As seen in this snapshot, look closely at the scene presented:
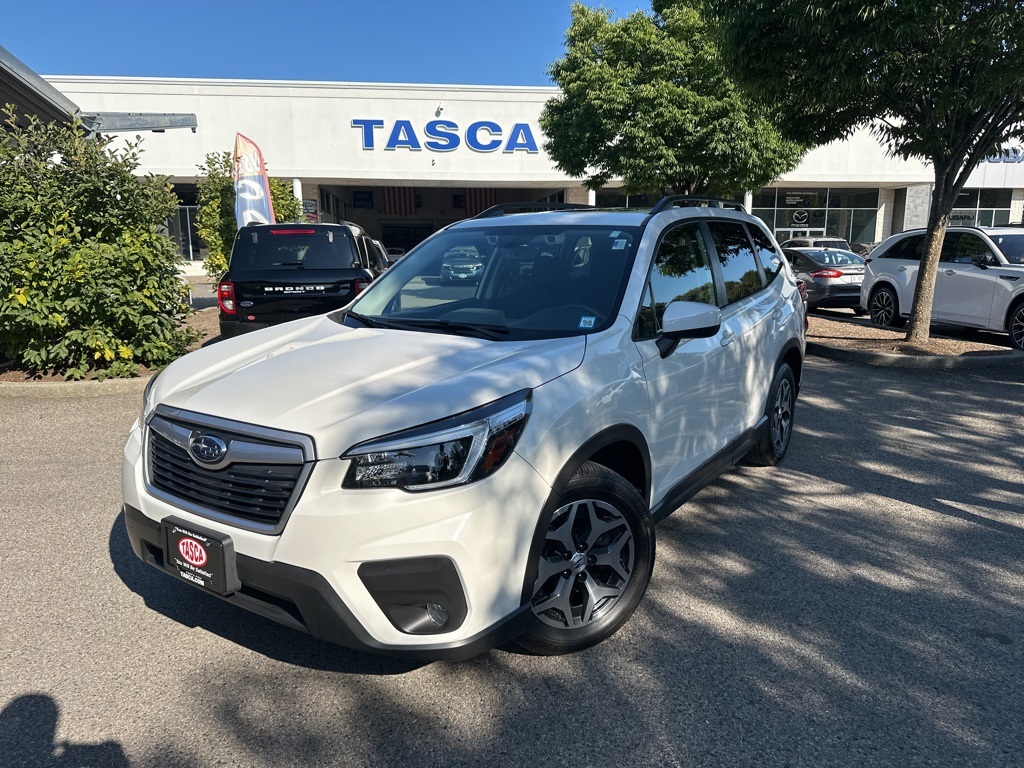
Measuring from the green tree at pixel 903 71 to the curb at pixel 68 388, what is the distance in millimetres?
7878

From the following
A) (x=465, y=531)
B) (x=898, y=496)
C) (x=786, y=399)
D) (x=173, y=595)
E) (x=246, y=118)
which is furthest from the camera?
(x=246, y=118)

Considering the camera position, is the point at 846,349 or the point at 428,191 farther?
the point at 428,191

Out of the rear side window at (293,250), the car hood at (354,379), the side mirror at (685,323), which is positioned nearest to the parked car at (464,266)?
the car hood at (354,379)

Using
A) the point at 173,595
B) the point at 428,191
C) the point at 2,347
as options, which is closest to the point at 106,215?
the point at 2,347

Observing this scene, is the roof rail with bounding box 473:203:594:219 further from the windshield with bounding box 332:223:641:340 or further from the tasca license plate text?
the tasca license plate text

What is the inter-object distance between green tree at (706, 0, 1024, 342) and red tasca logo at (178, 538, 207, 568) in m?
7.72

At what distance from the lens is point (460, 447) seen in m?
2.40

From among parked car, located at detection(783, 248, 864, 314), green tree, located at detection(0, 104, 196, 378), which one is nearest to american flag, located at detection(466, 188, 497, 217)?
parked car, located at detection(783, 248, 864, 314)

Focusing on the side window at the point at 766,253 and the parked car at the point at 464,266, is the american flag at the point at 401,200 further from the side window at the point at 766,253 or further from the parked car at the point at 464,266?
the parked car at the point at 464,266

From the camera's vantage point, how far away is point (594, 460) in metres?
3.11

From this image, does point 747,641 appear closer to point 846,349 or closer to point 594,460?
point 594,460

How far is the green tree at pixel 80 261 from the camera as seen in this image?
24.1 feet

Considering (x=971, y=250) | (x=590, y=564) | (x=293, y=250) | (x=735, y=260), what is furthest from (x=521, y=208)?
(x=971, y=250)

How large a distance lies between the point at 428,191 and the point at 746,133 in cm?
2942
